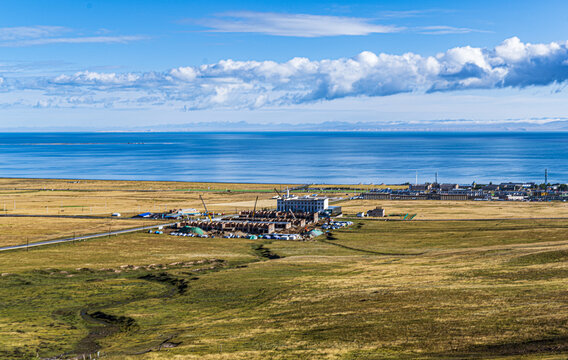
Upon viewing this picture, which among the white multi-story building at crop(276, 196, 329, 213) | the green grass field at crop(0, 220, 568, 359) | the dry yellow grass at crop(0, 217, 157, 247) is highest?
the white multi-story building at crop(276, 196, 329, 213)

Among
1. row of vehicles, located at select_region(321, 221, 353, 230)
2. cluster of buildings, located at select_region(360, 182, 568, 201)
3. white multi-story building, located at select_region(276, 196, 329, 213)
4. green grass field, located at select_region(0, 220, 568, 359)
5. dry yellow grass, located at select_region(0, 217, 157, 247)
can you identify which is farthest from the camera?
cluster of buildings, located at select_region(360, 182, 568, 201)

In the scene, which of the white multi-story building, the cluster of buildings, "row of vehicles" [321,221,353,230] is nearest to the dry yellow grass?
the white multi-story building

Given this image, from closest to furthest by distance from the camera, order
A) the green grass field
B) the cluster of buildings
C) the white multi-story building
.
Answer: the green grass field, the white multi-story building, the cluster of buildings

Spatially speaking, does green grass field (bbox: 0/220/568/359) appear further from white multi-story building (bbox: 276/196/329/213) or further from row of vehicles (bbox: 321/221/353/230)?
Result: white multi-story building (bbox: 276/196/329/213)

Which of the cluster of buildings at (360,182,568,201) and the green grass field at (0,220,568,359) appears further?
the cluster of buildings at (360,182,568,201)

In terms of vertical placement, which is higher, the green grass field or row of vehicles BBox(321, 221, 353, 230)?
row of vehicles BBox(321, 221, 353, 230)

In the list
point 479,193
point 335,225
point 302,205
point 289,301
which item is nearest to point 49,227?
point 335,225

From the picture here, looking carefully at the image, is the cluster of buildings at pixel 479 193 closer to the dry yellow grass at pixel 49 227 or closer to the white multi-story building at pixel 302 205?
the white multi-story building at pixel 302 205
